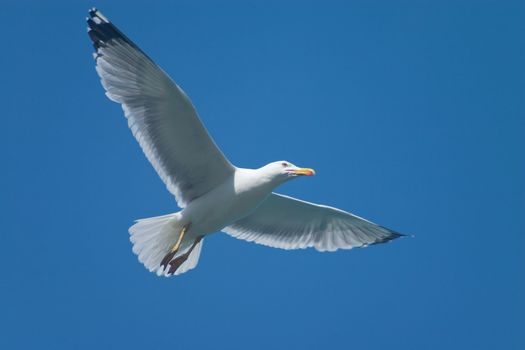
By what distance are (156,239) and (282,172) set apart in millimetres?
1632

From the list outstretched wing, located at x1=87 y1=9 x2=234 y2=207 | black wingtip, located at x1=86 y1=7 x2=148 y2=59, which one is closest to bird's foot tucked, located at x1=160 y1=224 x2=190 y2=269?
outstretched wing, located at x1=87 y1=9 x2=234 y2=207

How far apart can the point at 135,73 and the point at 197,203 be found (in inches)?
61.8

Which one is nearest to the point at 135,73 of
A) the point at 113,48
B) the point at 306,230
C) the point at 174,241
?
the point at 113,48

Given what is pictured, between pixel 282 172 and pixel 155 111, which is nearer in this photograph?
pixel 155 111

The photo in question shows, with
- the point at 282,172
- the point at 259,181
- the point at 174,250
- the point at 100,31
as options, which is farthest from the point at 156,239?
the point at 100,31

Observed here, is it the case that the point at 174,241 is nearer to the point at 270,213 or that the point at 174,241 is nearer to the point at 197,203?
the point at 197,203

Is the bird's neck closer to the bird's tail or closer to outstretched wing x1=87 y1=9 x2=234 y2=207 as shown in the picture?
outstretched wing x1=87 y1=9 x2=234 y2=207

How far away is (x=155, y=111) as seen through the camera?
959 centimetres

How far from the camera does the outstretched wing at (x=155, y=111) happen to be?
940 centimetres

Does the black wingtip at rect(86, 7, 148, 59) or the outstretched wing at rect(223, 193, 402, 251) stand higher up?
the black wingtip at rect(86, 7, 148, 59)

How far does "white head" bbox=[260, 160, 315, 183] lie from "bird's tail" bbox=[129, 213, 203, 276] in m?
1.13

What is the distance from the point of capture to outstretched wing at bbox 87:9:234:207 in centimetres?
940

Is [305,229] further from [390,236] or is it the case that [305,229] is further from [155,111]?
[155,111]

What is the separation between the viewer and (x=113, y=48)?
944cm
